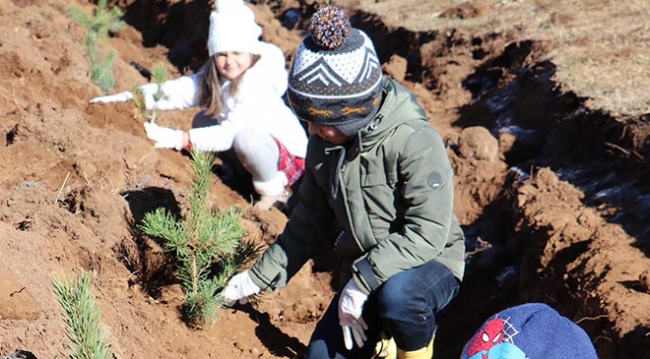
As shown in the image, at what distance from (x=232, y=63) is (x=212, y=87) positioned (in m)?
0.25

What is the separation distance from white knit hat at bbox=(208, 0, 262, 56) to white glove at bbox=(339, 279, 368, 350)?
2149 millimetres

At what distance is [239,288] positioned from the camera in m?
3.70

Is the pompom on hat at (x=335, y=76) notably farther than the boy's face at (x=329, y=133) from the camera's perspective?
No

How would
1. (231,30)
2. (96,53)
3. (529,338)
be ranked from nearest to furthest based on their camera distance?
(529,338) < (231,30) < (96,53)

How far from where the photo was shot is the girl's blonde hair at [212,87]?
5.31 metres

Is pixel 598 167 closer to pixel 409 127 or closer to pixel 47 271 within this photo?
pixel 409 127

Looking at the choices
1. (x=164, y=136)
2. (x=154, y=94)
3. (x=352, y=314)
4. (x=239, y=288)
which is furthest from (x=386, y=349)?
(x=154, y=94)

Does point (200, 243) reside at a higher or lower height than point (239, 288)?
higher

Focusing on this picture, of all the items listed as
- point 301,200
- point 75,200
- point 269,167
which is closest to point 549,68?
point 269,167

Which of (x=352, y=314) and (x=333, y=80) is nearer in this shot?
(x=333, y=80)

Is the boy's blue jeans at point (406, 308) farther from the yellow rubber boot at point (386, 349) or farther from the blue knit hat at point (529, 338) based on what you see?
the blue knit hat at point (529, 338)

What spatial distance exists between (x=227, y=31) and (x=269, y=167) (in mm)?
825

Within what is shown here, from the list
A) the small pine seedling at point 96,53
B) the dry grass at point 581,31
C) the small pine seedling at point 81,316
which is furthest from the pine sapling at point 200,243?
the small pine seedling at point 96,53

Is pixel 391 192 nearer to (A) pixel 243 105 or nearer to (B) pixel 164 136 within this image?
(A) pixel 243 105
